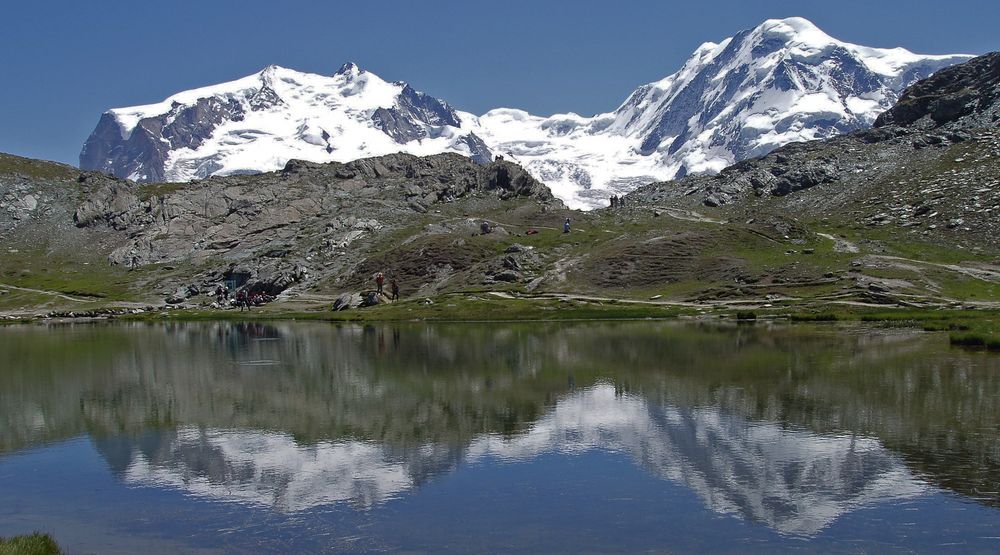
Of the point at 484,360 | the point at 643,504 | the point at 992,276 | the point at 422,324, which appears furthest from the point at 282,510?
the point at 992,276

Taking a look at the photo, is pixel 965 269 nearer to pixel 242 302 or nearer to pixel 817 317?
pixel 817 317

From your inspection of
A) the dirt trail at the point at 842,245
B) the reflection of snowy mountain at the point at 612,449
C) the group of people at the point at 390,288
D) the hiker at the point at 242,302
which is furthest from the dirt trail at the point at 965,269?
the hiker at the point at 242,302

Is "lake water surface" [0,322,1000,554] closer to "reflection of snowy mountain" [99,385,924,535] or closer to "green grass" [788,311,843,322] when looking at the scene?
"reflection of snowy mountain" [99,385,924,535]

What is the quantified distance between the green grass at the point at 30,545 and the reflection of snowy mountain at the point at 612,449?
306 inches

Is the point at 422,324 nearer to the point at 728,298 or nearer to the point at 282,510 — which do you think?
the point at 728,298

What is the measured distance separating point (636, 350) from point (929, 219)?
12731cm

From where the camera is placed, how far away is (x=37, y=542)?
24.7 metres

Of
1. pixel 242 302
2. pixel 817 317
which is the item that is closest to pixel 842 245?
pixel 817 317

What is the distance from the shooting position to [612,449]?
39469mm

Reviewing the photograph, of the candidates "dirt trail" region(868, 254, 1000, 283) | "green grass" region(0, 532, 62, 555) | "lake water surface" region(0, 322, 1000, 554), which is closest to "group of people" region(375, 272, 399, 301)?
"dirt trail" region(868, 254, 1000, 283)

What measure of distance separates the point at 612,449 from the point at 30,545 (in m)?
24.3

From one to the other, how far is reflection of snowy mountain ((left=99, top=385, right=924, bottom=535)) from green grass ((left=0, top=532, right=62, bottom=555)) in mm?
7764

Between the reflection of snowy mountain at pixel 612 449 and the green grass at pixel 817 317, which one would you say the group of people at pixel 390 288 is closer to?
the green grass at pixel 817 317

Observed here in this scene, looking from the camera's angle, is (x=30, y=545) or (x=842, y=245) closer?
(x=30, y=545)
